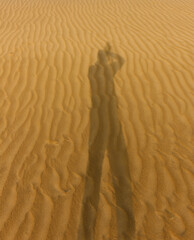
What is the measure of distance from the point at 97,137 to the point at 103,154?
Result: 37cm

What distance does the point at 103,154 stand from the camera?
3.53m

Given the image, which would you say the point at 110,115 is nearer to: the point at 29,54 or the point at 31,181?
the point at 31,181

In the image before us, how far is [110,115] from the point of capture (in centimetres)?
424

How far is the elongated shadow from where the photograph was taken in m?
2.72

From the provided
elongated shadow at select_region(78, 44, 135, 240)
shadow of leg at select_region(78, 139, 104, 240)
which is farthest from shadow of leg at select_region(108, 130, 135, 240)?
shadow of leg at select_region(78, 139, 104, 240)

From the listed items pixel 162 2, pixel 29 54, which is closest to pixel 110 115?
pixel 29 54

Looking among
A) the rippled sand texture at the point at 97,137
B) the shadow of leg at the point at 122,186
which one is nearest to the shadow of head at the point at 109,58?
the rippled sand texture at the point at 97,137

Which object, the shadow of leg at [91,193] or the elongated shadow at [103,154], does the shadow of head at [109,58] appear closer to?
the elongated shadow at [103,154]

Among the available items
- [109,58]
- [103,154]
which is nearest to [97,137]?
[103,154]

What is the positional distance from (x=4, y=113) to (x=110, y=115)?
1.88m

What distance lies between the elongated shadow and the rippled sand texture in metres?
0.01

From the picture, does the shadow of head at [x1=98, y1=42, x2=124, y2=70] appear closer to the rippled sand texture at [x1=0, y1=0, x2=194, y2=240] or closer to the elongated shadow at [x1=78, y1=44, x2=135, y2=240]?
the rippled sand texture at [x1=0, y1=0, x2=194, y2=240]

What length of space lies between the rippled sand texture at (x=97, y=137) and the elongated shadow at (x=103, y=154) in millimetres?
14

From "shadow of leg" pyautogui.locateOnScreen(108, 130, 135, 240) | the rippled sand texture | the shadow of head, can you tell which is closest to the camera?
"shadow of leg" pyautogui.locateOnScreen(108, 130, 135, 240)
